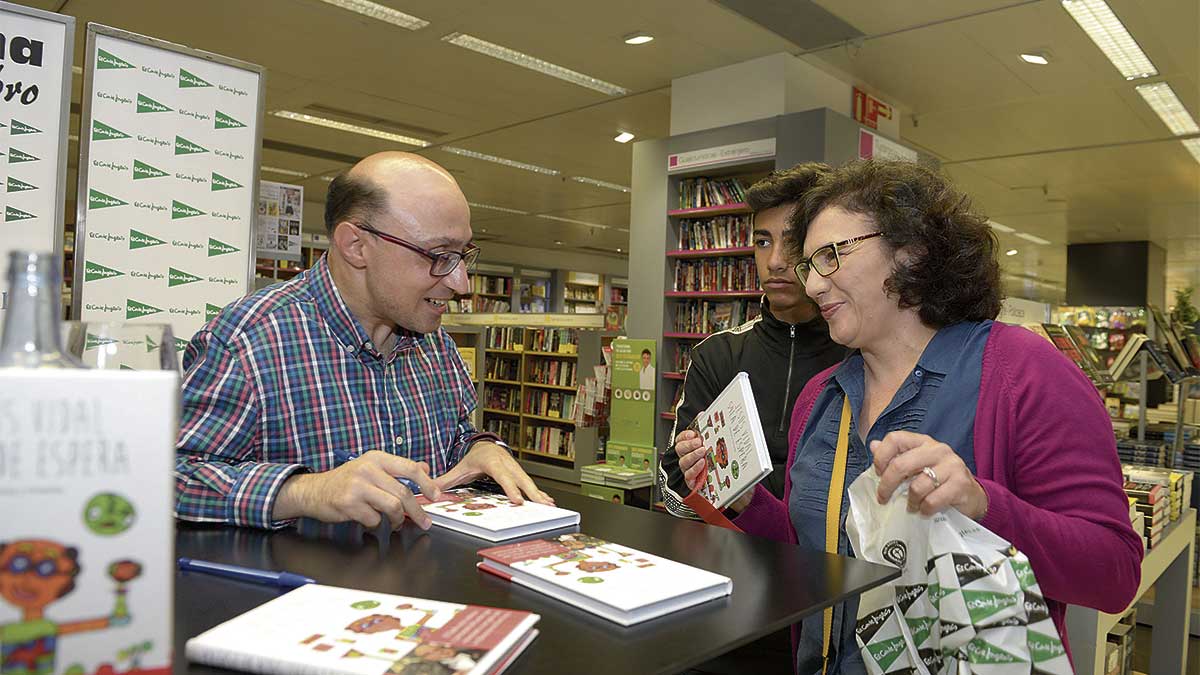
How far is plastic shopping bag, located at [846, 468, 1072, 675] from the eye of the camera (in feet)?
3.46

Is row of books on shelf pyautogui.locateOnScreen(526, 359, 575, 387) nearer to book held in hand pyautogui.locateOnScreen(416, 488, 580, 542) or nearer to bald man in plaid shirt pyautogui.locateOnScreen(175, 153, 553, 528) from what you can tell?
bald man in plaid shirt pyautogui.locateOnScreen(175, 153, 553, 528)

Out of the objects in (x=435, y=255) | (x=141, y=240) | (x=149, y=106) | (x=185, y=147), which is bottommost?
(x=435, y=255)

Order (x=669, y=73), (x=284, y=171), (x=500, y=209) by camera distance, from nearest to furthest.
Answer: (x=669, y=73)
(x=284, y=171)
(x=500, y=209)

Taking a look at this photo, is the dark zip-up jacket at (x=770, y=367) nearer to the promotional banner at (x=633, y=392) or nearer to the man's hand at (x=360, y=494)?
the man's hand at (x=360, y=494)

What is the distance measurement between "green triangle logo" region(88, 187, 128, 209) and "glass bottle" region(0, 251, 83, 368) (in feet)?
7.91

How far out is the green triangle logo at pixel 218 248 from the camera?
2738 millimetres

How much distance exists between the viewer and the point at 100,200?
247 cm

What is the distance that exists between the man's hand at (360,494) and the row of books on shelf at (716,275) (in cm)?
545

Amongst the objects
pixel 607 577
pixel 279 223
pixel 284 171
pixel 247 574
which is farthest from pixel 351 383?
pixel 284 171

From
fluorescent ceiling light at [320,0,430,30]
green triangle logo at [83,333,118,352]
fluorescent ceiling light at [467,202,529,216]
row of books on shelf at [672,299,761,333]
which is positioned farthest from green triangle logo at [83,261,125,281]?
fluorescent ceiling light at [467,202,529,216]

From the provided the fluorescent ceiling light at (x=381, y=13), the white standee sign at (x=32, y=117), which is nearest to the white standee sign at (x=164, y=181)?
the white standee sign at (x=32, y=117)

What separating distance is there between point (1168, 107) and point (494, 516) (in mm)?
8270

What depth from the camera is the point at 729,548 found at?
1014mm

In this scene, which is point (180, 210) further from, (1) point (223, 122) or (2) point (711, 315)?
(2) point (711, 315)
